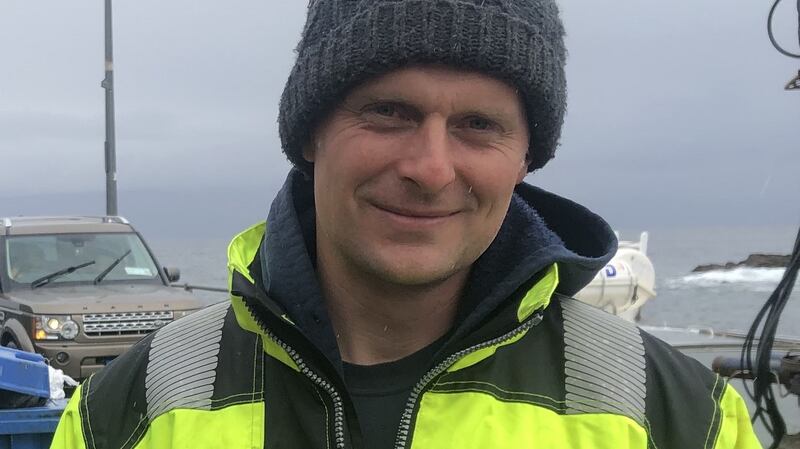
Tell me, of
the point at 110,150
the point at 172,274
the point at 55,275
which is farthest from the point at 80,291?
the point at 110,150

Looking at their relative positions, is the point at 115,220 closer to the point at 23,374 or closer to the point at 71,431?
the point at 23,374

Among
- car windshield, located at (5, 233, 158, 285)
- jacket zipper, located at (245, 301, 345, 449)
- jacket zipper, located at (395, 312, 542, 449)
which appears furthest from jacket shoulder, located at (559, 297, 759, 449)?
car windshield, located at (5, 233, 158, 285)

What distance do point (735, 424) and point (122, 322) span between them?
7.59 meters

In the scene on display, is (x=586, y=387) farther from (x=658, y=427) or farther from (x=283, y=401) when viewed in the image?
(x=283, y=401)

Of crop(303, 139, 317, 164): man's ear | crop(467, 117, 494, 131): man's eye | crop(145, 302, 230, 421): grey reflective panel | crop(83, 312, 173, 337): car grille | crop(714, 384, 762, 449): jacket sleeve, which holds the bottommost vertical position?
crop(83, 312, 173, 337): car grille

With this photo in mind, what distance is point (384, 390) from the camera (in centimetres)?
214

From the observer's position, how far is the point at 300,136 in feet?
7.74

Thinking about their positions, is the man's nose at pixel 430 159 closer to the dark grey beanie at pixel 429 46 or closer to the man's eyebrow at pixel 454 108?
the man's eyebrow at pixel 454 108

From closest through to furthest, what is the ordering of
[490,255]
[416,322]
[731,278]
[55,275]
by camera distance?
[416,322], [490,255], [55,275], [731,278]

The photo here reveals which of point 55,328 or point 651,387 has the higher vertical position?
point 651,387

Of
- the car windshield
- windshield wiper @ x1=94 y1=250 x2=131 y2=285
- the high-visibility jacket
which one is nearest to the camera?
the high-visibility jacket

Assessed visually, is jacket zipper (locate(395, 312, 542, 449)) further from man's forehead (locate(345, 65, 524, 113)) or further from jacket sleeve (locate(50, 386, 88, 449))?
jacket sleeve (locate(50, 386, 88, 449))

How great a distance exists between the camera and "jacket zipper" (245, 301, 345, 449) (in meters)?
2.03

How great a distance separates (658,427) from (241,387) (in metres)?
0.97
